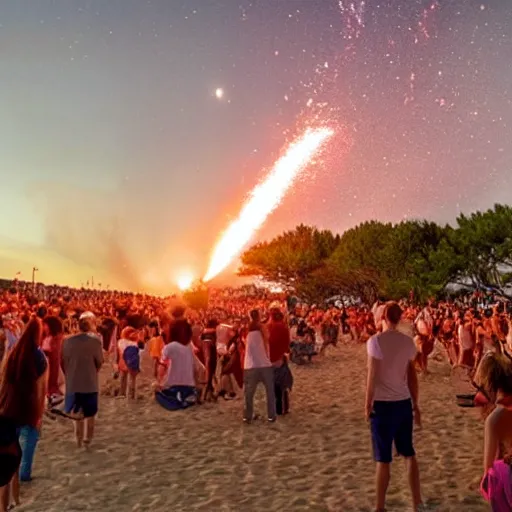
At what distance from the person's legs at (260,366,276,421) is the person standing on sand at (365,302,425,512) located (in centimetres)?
454

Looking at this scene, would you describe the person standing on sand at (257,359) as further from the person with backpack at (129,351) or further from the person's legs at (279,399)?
the person with backpack at (129,351)

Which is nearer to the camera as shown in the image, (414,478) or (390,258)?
(414,478)

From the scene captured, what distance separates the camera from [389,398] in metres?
5.56

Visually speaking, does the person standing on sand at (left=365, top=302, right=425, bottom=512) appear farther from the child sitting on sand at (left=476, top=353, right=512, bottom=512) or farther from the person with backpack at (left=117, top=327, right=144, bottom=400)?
the person with backpack at (left=117, top=327, right=144, bottom=400)

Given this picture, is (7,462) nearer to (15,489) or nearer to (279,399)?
(15,489)

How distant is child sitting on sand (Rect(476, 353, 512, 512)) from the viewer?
2.97 metres

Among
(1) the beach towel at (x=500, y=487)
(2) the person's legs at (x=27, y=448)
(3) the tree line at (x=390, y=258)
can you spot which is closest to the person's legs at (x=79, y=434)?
(2) the person's legs at (x=27, y=448)

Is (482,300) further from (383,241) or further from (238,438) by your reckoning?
(238,438)

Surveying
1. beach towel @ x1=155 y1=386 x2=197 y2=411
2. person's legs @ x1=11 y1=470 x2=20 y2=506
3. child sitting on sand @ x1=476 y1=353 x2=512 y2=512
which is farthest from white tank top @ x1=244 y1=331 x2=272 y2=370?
child sitting on sand @ x1=476 y1=353 x2=512 y2=512

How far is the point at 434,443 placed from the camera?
8.75 m

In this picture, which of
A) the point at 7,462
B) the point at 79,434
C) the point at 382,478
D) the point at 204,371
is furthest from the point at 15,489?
the point at 204,371

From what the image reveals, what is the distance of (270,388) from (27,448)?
438cm

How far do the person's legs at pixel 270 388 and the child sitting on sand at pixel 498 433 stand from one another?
6.29 m

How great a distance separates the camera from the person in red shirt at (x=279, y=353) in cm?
1065
